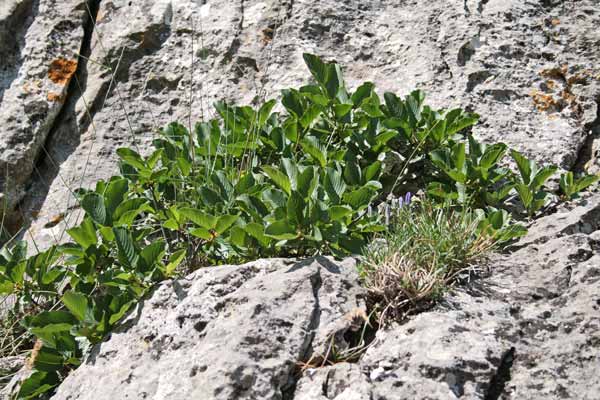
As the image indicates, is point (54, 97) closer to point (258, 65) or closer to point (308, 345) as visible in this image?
point (258, 65)

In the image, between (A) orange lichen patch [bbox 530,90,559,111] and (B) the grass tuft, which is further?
(A) orange lichen patch [bbox 530,90,559,111]

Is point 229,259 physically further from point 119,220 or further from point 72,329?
point 72,329

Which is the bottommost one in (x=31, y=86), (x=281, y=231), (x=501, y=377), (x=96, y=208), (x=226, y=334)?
(x=501, y=377)

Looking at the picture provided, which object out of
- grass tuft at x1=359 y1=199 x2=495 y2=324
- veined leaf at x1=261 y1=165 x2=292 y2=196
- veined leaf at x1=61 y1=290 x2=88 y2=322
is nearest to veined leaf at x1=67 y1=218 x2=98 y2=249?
veined leaf at x1=61 y1=290 x2=88 y2=322

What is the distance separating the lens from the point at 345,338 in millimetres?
2736

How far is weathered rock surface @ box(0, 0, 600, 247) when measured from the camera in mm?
4133

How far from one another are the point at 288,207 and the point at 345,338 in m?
0.59

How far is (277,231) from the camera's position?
296 cm

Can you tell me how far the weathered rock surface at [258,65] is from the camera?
13.6 feet

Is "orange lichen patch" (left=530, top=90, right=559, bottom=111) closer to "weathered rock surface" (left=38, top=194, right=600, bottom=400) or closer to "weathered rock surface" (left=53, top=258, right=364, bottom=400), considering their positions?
"weathered rock surface" (left=38, top=194, right=600, bottom=400)

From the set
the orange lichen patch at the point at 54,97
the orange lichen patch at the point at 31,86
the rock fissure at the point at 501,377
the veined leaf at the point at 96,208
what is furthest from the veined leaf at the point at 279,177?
the orange lichen patch at the point at 31,86

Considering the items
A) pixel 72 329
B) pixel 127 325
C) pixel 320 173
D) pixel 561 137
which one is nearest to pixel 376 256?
pixel 320 173

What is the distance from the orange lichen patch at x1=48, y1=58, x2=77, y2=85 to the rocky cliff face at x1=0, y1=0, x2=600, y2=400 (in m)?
0.01

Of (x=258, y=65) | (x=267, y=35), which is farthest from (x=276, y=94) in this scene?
(x=267, y=35)
